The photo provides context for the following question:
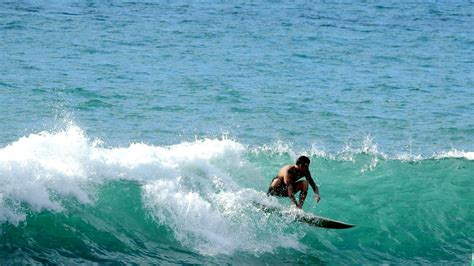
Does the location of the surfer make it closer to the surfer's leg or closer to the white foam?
the surfer's leg

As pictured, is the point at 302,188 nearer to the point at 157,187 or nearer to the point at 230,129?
the point at 157,187

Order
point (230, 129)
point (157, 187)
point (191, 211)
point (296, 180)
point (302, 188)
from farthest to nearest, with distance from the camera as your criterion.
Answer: point (230, 129), point (157, 187), point (296, 180), point (302, 188), point (191, 211)

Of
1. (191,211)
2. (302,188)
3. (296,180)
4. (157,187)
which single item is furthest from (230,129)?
(191,211)

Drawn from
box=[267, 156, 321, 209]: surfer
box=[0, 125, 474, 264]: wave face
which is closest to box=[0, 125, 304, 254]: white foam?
box=[0, 125, 474, 264]: wave face

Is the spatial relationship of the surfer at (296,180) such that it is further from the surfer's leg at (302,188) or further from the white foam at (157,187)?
the white foam at (157,187)

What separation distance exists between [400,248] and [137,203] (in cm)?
433

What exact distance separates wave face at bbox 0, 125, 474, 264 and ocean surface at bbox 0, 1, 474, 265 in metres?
0.03

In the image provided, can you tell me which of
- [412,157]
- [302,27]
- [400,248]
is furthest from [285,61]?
[400,248]

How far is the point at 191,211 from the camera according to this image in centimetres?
1508

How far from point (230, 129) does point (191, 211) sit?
6.86 m

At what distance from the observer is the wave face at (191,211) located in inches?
555

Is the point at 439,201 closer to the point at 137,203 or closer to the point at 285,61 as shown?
the point at 137,203

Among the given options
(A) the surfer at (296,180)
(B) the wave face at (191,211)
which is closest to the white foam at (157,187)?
(B) the wave face at (191,211)

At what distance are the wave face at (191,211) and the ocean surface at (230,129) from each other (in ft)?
0.11
